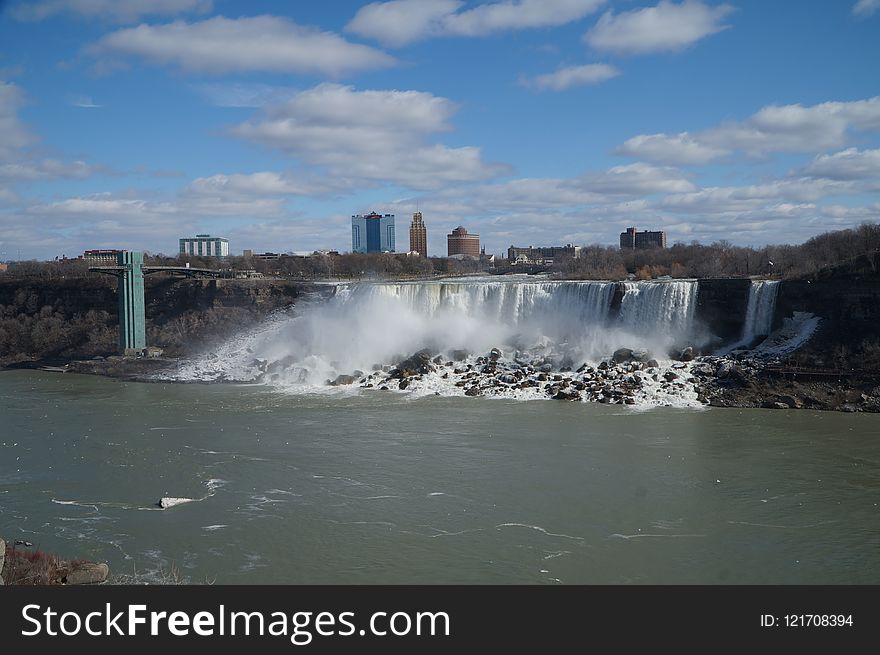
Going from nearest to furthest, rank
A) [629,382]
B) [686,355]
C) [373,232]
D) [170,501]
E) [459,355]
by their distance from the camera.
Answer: [170,501] → [629,382] → [686,355] → [459,355] → [373,232]

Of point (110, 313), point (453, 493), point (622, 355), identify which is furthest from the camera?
point (110, 313)

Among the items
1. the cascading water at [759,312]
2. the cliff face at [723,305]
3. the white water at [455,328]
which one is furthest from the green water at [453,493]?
the cliff face at [723,305]

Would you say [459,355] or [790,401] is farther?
[459,355]

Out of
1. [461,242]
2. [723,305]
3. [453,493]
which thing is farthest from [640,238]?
[453,493]

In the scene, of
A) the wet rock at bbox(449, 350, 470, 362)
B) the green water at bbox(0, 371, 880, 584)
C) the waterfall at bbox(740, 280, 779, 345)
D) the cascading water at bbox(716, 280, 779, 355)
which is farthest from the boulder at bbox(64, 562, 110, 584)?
the waterfall at bbox(740, 280, 779, 345)

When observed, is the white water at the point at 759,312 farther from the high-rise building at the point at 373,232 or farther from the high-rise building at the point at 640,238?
the high-rise building at the point at 373,232

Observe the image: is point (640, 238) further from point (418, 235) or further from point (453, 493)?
point (453, 493)

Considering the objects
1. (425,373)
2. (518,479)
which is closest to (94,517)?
(518,479)
